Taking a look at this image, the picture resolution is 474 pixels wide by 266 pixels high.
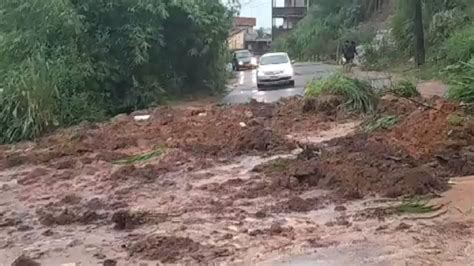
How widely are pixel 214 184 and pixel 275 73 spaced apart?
19.4 m

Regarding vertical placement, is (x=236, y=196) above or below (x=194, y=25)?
below

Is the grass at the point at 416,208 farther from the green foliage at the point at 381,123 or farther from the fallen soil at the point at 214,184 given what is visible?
the green foliage at the point at 381,123

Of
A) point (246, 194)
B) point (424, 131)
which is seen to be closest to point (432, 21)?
point (424, 131)

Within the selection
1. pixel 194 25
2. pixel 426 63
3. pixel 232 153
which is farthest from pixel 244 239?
pixel 426 63

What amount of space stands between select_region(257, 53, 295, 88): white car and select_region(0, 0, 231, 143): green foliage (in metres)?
1.61

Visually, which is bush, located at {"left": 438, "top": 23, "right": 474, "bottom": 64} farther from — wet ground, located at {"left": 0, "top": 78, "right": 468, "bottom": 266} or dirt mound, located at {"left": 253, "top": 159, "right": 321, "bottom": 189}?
dirt mound, located at {"left": 253, "top": 159, "right": 321, "bottom": 189}

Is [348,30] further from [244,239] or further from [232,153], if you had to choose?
[244,239]

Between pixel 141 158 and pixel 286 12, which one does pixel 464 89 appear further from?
pixel 286 12

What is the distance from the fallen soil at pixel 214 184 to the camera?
24.2ft

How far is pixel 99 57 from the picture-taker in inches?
914

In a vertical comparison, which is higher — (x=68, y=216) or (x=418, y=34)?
(x=418, y=34)

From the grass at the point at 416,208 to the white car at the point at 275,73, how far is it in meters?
21.4

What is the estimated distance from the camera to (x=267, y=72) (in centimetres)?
2953

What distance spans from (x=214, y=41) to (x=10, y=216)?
61.4ft
